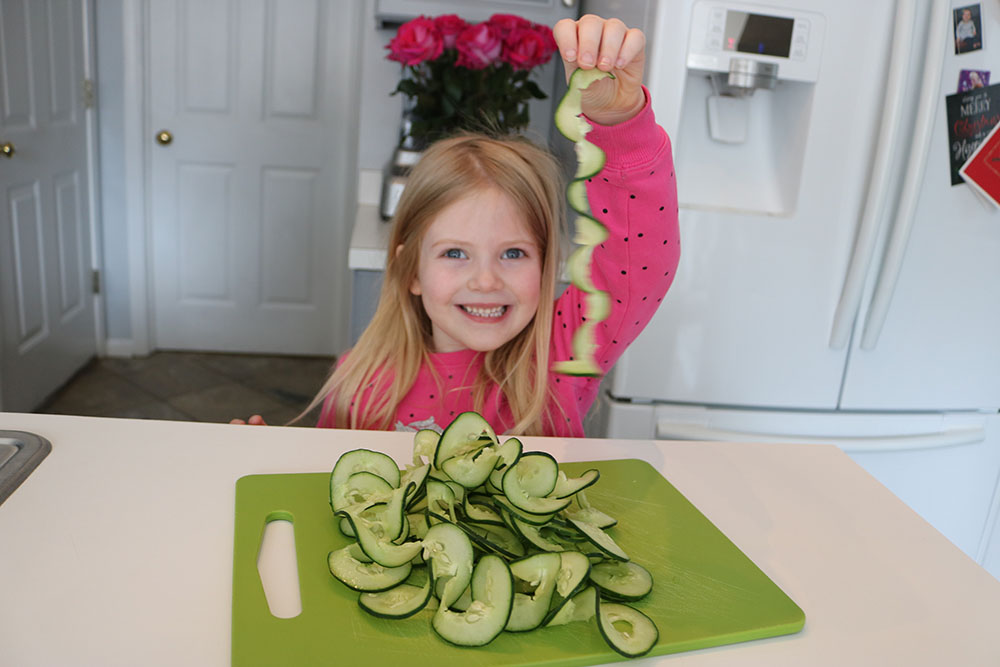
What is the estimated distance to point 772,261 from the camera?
5.53ft

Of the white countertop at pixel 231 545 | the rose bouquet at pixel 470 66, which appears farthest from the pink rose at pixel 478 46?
the white countertop at pixel 231 545

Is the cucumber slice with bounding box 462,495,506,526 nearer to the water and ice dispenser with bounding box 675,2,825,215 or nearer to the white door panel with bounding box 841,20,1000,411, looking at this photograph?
the water and ice dispenser with bounding box 675,2,825,215

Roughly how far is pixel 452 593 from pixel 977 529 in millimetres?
1771

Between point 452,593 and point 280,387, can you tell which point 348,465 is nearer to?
point 452,593

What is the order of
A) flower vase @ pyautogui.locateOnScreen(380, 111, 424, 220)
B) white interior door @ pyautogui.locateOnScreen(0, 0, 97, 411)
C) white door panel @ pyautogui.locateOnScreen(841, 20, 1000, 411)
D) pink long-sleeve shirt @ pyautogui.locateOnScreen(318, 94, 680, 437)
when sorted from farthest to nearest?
white interior door @ pyautogui.locateOnScreen(0, 0, 97, 411) → flower vase @ pyautogui.locateOnScreen(380, 111, 424, 220) → white door panel @ pyautogui.locateOnScreen(841, 20, 1000, 411) → pink long-sleeve shirt @ pyautogui.locateOnScreen(318, 94, 680, 437)

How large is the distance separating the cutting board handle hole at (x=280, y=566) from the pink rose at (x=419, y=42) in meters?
1.36

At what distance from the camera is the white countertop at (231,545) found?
1.97 feet

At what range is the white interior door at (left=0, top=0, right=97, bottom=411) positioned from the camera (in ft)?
8.25

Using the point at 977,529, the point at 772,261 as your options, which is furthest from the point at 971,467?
the point at 772,261

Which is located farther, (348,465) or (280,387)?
(280,387)

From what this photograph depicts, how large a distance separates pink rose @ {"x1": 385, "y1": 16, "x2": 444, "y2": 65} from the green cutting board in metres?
1.28

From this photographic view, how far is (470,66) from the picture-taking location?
1.94 m

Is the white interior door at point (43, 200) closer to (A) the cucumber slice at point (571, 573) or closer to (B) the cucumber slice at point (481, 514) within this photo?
(B) the cucumber slice at point (481, 514)

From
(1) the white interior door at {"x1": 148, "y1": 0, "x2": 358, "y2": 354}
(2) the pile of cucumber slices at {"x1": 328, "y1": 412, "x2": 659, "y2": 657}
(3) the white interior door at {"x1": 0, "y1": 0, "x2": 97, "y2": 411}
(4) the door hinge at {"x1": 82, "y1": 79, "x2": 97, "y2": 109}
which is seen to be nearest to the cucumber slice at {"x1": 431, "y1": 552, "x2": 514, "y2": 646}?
(2) the pile of cucumber slices at {"x1": 328, "y1": 412, "x2": 659, "y2": 657}
